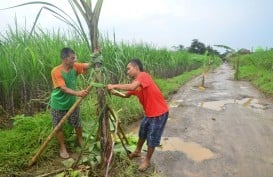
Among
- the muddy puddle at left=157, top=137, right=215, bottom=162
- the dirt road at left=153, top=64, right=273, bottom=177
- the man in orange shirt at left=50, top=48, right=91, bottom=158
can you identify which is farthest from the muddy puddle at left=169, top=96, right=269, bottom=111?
the man in orange shirt at left=50, top=48, right=91, bottom=158

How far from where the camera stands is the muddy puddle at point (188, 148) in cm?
465

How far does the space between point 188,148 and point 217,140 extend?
61 cm

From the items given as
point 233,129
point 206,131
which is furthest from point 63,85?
point 233,129

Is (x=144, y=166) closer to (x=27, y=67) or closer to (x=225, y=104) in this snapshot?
(x=27, y=67)

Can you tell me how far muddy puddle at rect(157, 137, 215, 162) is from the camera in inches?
183

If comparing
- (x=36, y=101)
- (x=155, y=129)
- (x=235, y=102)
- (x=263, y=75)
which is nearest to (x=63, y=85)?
(x=155, y=129)

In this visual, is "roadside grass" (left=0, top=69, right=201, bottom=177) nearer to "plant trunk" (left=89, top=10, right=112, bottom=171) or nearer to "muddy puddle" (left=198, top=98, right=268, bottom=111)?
"plant trunk" (left=89, top=10, right=112, bottom=171)

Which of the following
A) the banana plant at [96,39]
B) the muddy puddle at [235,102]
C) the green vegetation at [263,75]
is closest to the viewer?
the banana plant at [96,39]

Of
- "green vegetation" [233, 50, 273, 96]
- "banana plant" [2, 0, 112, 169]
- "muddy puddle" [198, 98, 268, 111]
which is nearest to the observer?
"banana plant" [2, 0, 112, 169]

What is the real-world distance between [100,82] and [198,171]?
165 cm

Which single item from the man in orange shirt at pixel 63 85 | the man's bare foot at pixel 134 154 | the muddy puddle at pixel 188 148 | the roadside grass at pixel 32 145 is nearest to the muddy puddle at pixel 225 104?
the muddy puddle at pixel 188 148

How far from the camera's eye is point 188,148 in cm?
501

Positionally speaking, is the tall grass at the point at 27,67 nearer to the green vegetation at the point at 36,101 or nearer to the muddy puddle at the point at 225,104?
the green vegetation at the point at 36,101

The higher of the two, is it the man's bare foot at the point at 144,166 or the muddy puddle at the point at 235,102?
the muddy puddle at the point at 235,102
